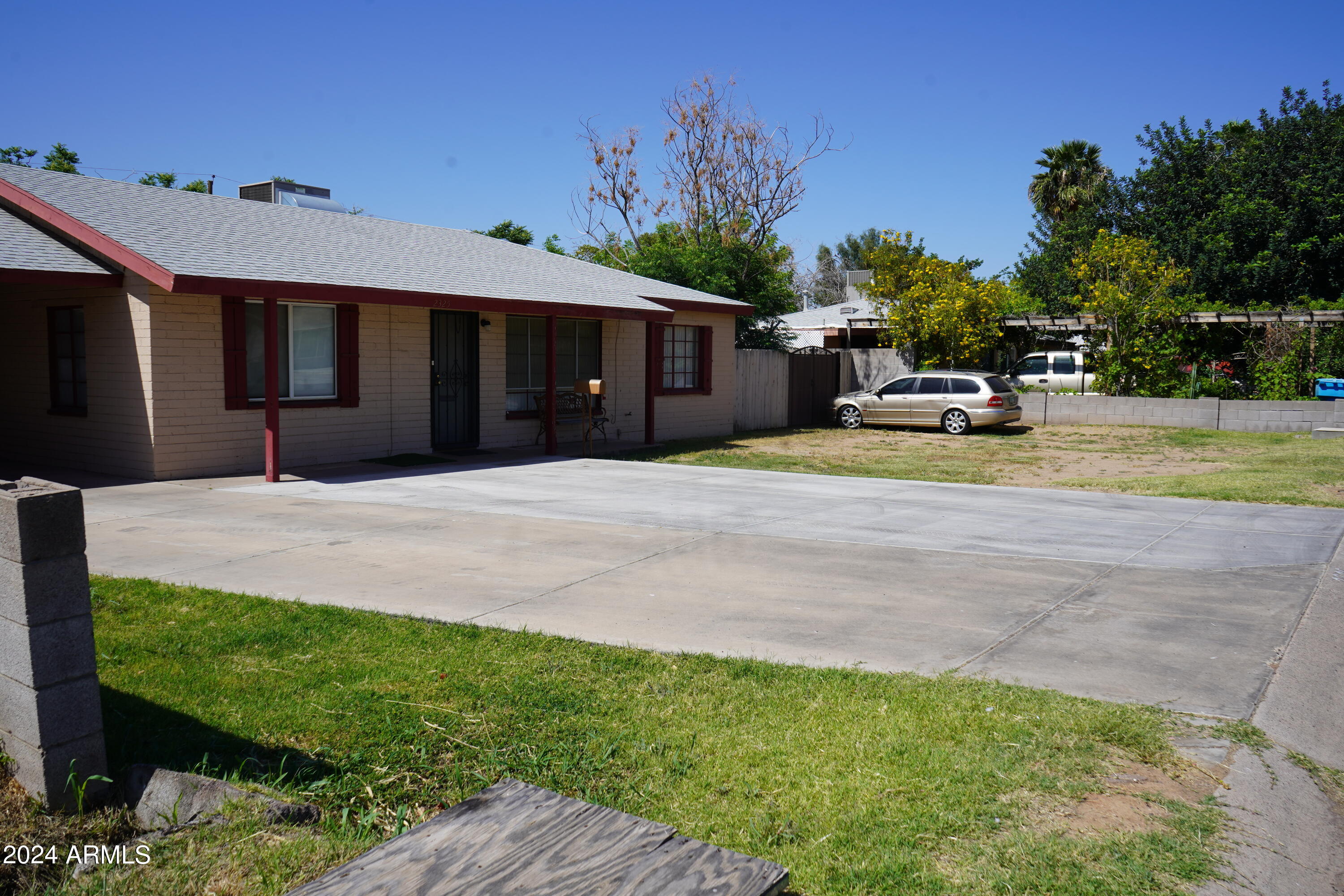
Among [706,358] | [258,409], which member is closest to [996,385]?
[706,358]

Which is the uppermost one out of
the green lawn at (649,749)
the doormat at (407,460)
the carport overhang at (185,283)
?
the carport overhang at (185,283)

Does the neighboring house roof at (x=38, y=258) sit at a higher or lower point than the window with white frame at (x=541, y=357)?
higher

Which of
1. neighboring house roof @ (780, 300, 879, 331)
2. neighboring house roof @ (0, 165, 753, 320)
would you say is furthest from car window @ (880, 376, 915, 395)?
neighboring house roof @ (780, 300, 879, 331)

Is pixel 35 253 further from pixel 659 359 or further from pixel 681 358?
pixel 681 358

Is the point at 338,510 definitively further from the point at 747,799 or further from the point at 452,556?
the point at 747,799

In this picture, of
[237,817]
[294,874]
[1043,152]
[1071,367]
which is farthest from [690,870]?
[1043,152]

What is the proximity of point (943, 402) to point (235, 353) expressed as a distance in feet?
51.3

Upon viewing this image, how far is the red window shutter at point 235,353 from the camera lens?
13.0m

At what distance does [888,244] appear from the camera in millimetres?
28297

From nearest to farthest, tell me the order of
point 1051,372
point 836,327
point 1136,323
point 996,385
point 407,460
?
point 407,460, point 996,385, point 1136,323, point 1051,372, point 836,327

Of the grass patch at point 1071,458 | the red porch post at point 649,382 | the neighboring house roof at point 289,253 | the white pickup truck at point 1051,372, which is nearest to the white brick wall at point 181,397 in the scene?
the neighboring house roof at point 289,253

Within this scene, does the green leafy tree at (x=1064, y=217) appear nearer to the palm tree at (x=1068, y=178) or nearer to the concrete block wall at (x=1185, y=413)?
the palm tree at (x=1068, y=178)

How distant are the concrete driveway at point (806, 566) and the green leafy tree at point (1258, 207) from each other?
24.7 m

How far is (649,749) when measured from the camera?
4.20 m
